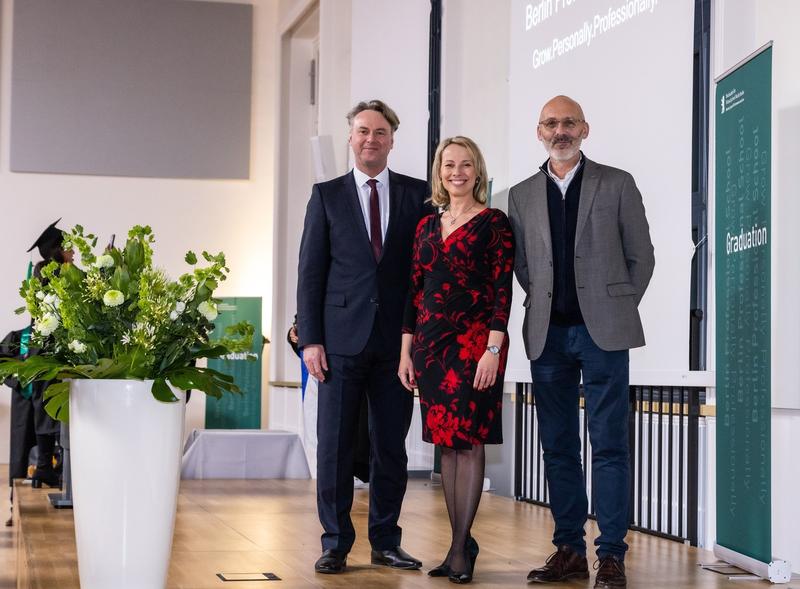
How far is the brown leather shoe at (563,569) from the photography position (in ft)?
10.3

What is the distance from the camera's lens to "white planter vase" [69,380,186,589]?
8.58ft

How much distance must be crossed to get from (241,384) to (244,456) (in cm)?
293

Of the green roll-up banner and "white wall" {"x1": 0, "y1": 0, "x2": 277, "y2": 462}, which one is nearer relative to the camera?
the green roll-up banner

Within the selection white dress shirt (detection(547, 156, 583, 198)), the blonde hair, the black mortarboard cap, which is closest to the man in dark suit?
the blonde hair

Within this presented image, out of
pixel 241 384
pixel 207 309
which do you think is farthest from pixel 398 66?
pixel 207 309

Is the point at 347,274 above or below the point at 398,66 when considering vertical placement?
below

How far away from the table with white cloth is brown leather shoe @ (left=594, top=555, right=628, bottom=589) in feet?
13.6

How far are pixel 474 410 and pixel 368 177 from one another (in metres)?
0.83

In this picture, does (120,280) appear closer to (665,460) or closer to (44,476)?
(665,460)

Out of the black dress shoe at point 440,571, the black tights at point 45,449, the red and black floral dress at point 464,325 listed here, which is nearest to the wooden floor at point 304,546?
the black dress shoe at point 440,571

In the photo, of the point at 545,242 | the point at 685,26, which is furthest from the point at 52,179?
the point at 545,242

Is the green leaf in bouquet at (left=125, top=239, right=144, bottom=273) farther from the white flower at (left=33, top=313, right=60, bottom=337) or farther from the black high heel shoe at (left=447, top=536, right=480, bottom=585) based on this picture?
the black high heel shoe at (left=447, top=536, right=480, bottom=585)

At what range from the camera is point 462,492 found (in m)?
3.10

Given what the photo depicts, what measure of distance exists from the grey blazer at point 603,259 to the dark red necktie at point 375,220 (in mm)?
491
